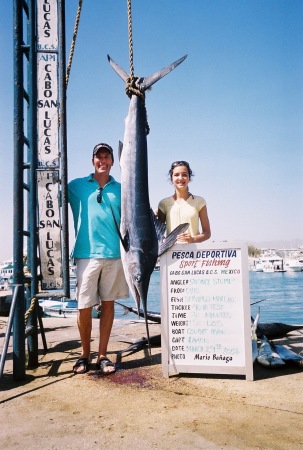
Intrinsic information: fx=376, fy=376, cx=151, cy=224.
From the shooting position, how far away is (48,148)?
2906 millimetres

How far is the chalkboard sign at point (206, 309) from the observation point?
8.50 ft

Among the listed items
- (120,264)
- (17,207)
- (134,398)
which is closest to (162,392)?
(134,398)

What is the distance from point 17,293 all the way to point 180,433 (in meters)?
1.48

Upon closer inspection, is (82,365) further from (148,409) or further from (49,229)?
(49,229)

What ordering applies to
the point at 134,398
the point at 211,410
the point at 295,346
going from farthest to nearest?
the point at 295,346 → the point at 134,398 → the point at 211,410

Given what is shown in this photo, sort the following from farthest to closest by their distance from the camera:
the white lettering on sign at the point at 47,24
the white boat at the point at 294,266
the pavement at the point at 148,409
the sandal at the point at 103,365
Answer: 1. the white boat at the point at 294,266
2. the white lettering on sign at the point at 47,24
3. the sandal at the point at 103,365
4. the pavement at the point at 148,409

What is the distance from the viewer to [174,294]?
2.73 m

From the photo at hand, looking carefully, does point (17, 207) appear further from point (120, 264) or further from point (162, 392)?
point (162, 392)

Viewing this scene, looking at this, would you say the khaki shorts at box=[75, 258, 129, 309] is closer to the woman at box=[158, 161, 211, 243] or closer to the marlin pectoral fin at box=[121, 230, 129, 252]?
the marlin pectoral fin at box=[121, 230, 129, 252]

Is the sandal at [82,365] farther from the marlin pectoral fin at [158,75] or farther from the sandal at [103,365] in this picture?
the marlin pectoral fin at [158,75]

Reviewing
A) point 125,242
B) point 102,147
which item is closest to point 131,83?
point 102,147

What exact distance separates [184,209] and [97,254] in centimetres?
74

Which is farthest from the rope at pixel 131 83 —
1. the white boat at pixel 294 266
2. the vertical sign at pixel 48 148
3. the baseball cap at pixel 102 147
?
the white boat at pixel 294 266

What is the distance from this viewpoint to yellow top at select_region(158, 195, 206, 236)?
112 inches
